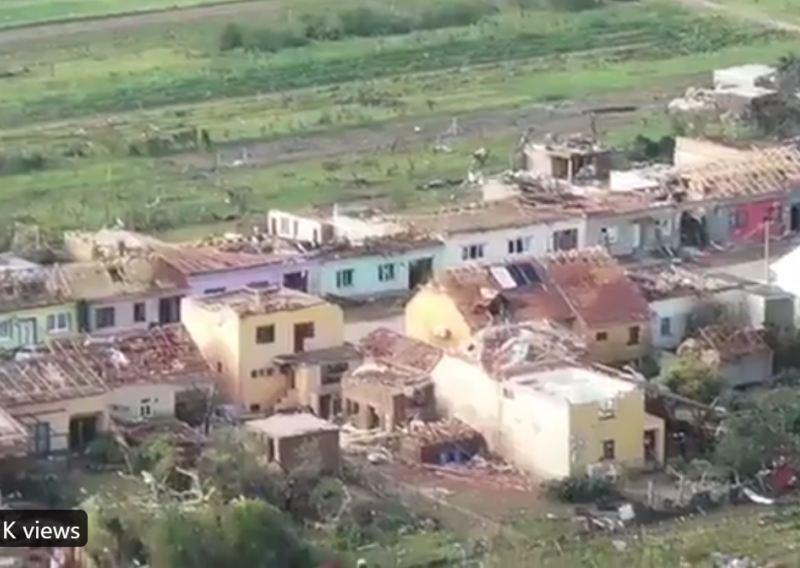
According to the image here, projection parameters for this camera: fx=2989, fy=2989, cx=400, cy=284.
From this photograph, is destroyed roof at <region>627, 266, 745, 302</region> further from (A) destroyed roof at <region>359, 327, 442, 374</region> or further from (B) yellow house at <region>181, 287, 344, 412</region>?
(B) yellow house at <region>181, 287, 344, 412</region>

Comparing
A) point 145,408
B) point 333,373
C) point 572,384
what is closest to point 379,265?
point 333,373

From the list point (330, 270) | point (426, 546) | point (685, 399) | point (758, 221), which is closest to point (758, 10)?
point (758, 221)

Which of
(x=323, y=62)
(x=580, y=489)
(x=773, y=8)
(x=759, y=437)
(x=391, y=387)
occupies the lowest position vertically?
(x=773, y=8)

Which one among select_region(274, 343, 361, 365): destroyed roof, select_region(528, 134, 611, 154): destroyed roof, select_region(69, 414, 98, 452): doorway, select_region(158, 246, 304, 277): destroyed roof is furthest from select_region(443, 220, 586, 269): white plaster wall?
select_region(69, 414, 98, 452): doorway

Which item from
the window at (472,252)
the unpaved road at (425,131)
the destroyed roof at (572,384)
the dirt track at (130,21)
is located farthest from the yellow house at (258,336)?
the dirt track at (130,21)

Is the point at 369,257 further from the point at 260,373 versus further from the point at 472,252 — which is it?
the point at 260,373

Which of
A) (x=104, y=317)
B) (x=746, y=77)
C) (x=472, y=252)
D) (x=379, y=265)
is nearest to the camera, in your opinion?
(x=104, y=317)

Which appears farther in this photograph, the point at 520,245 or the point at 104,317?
the point at 520,245
